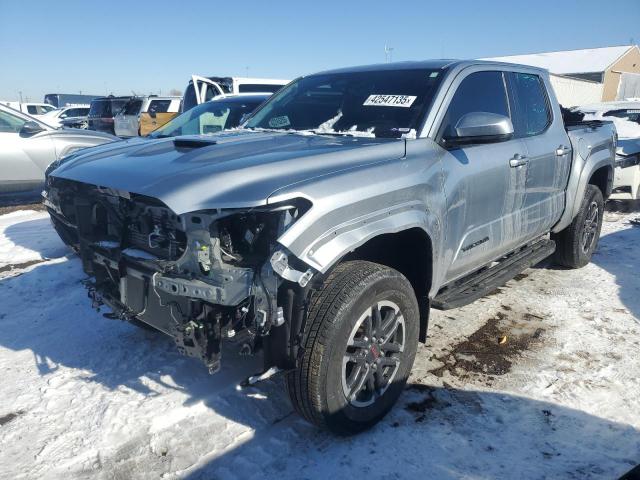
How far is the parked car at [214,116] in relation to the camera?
6.87m

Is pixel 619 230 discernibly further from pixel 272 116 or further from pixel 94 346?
pixel 94 346

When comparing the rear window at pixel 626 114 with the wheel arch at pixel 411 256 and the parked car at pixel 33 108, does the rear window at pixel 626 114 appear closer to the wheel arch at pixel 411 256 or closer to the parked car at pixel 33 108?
the wheel arch at pixel 411 256

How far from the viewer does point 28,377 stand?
10.8 feet

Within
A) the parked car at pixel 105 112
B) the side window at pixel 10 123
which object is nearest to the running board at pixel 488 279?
the side window at pixel 10 123

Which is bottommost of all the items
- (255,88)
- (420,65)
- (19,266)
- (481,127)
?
(19,266)

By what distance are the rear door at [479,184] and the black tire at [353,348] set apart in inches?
25.4

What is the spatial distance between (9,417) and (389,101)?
9.71 ft

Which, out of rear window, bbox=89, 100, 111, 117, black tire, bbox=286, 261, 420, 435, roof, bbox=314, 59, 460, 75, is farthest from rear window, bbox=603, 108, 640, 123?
rear window, bbox=89, 100, 111, 117

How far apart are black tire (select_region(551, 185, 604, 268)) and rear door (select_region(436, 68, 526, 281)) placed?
60.0 inches

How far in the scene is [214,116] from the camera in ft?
24.0

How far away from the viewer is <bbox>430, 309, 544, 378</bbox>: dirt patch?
137 inches

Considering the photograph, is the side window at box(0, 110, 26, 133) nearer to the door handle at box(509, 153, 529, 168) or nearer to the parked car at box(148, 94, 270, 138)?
the parked car at box(148, 94, 270, 138)

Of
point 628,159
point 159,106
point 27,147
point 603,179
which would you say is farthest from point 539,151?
point 159,106

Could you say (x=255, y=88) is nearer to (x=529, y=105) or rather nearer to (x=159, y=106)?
(x=159, y=106)
